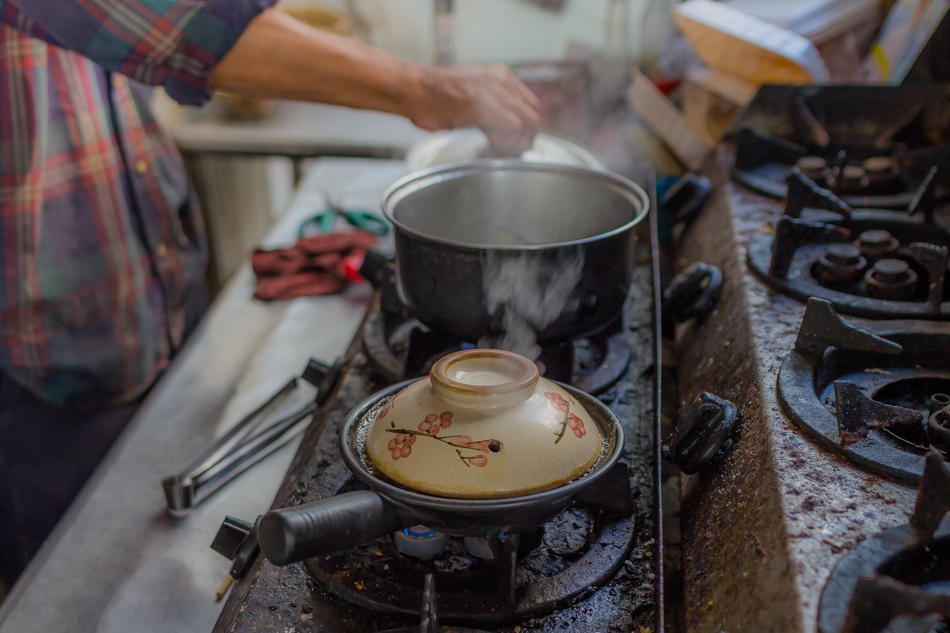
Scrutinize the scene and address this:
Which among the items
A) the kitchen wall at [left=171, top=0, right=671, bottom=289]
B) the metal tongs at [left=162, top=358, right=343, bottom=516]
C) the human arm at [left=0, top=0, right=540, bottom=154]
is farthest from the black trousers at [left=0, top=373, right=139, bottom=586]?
the kitchen wall at [left=171, top=0, right=671, bottom=289]

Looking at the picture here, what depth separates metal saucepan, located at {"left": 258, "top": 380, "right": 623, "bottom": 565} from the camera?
0.64 metres

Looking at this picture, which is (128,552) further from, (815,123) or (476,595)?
(815,123)

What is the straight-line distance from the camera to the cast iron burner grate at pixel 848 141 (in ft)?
5.19

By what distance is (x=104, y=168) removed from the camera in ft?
5.90

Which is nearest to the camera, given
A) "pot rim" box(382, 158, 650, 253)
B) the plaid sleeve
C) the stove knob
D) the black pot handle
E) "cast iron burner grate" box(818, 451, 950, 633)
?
"cast iron burner grate" box(818, 451, 950, 633)

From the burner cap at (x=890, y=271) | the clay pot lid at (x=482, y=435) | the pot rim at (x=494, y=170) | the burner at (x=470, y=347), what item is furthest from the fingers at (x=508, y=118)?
the clay pot lid at (x=482, y=435)

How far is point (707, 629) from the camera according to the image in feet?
2.24

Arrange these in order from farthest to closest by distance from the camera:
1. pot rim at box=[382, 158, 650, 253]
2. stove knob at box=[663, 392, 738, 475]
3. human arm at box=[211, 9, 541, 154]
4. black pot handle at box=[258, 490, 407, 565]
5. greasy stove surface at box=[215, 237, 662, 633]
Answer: human arm at box=[211, 9, 541, 154] → pot rim at box=[382, 158, 650, 253] → stove knob at box=[663, 392, 738, 475] → greasy stove surface at box=[215, 237, 662, 633] → black pot handle at box=[258, 490, 407, 565]

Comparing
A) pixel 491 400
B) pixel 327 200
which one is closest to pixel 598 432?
pixel 491 400

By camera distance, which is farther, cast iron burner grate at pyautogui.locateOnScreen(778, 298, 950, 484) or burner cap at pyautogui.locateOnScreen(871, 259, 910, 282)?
burner cap at pyautogui.locateOnScreen(871, 259, 910, 282)

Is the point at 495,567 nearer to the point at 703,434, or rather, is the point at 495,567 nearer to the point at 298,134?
the point at 703,434

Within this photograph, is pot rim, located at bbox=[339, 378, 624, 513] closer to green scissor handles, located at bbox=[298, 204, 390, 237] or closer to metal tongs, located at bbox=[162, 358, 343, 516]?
metal tongs, located at bbox=[162, 358, 343, 516]

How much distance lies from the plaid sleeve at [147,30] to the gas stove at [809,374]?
106 centimetres

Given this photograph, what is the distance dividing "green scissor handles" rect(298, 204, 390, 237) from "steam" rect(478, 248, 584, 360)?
45.5 inches
